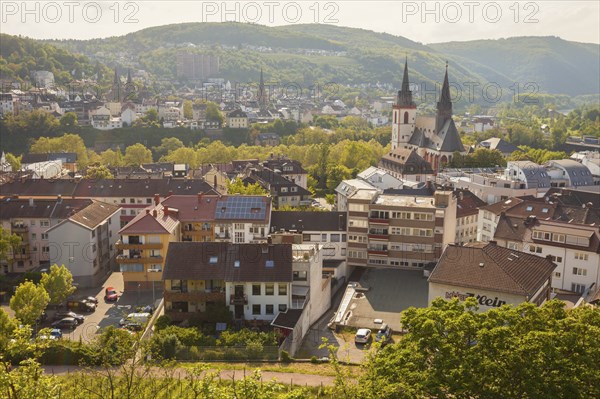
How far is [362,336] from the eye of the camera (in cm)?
3528

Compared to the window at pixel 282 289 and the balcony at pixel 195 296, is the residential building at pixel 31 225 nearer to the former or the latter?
the balcony at pixel 195 296

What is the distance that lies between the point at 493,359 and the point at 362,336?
652 inches


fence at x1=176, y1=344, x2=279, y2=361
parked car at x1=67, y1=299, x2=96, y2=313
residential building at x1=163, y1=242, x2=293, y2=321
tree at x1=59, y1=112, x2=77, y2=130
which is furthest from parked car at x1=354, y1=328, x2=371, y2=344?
tree at x1=59, y1=112, x2=77, y2=130

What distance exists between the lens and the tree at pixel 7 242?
4491cm

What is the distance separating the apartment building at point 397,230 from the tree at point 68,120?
88.9 metres

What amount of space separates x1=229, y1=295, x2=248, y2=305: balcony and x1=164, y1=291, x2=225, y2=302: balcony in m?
0.52

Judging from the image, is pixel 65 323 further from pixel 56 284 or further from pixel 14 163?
pixel 14 163

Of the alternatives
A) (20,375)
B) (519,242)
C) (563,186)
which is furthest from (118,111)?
(20,375)

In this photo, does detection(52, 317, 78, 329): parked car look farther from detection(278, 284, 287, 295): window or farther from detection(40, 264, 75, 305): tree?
Result: detection(278, 284, 287, 295): window

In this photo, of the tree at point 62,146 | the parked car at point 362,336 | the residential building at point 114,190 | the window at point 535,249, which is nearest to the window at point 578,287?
the window at point 535,249

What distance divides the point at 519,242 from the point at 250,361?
2390 centimetres

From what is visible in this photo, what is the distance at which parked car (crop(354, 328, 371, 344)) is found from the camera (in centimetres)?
3516

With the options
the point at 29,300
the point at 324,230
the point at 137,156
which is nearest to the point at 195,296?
the point at 29,300

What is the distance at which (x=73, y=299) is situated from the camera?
140ft
